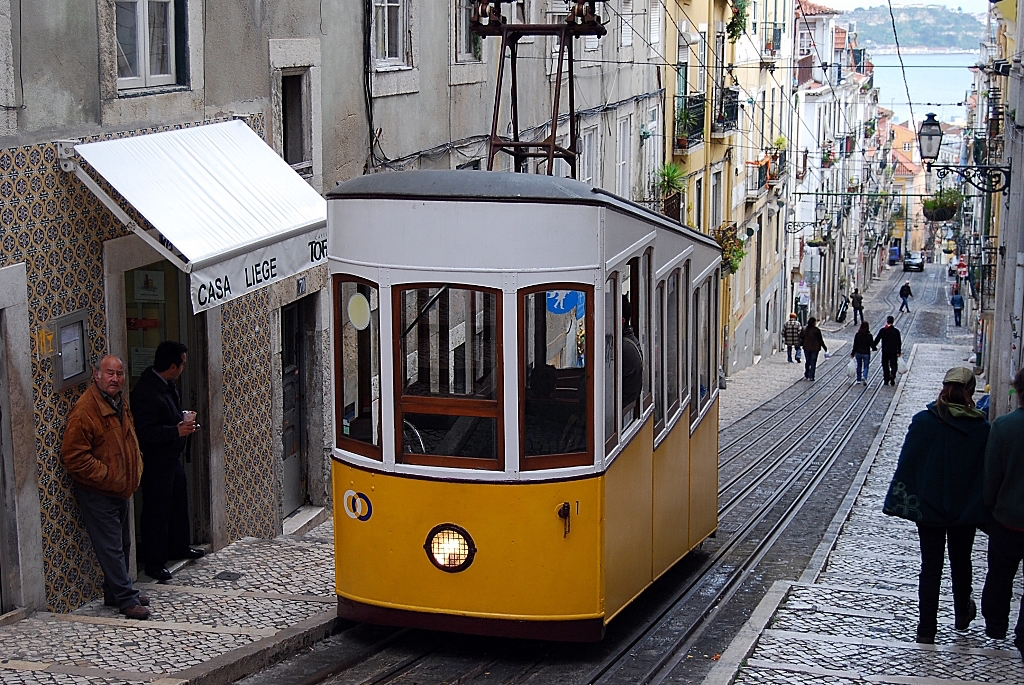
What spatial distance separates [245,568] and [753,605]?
11.4 feet

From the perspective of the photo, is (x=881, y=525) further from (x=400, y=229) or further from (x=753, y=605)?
(x=400, y=229)

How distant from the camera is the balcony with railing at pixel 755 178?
39406 millimetres

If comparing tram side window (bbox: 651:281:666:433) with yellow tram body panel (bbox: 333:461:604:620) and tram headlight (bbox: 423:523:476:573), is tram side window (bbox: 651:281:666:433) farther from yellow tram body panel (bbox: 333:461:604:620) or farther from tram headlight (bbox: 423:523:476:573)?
tram headlight (bbox: 423:523:476:573)

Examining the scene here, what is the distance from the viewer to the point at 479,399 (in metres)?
6.88

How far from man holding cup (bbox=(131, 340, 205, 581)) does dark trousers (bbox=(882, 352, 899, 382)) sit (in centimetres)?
2296

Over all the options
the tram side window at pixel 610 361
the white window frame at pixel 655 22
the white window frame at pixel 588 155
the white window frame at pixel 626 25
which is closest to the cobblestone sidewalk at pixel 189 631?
the tram side window at pixel 610 361

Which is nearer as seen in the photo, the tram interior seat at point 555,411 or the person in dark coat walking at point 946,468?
the tram interior seat at point 555,411

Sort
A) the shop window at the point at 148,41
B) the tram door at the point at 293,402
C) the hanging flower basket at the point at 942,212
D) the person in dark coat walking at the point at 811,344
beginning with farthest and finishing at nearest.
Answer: the hanging flower basket at the point at 942,212
the person in dark coat walking at the point at 811,344
the tram door at the point at 293,402
the shop window at the point at 148,41

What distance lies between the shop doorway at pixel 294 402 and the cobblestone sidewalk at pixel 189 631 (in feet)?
8.50

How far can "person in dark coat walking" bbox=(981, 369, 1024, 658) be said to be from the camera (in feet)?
22.7

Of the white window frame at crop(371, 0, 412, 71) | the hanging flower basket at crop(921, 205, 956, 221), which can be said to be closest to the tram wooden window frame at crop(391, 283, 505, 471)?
the white window frame at crop(371, 0, 412, 71)

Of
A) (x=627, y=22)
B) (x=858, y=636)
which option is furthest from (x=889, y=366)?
(x=858, y=636)

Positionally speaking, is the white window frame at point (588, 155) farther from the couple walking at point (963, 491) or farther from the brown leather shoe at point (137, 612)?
the brown leather shoe at point (137, 612)

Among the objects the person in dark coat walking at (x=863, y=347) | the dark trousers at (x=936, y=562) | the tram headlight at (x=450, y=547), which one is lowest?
the person in dark coat walking at (x=863, y=347)
